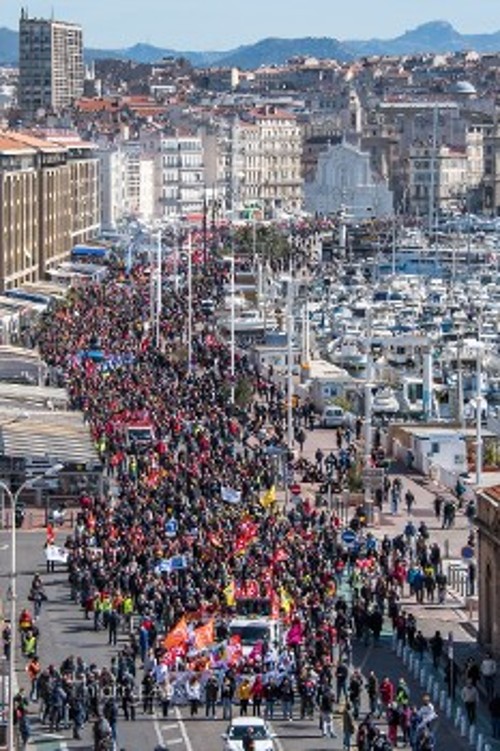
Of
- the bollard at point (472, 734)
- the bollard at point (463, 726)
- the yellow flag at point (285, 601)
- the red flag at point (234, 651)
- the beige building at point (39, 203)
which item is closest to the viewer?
the bollard at point (472, 734)

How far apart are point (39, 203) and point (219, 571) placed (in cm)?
6353

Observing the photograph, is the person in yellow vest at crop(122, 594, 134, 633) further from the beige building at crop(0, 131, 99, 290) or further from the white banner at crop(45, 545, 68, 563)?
the beige building at crop(0, 131, 99, 290)

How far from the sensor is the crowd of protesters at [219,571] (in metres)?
31.7

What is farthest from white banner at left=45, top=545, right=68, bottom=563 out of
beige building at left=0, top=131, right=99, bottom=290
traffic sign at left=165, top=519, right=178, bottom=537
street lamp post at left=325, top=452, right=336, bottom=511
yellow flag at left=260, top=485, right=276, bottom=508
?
beige building at left=0, top=131, right=99, bottom=290

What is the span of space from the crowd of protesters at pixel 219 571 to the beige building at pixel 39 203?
89.9 feet

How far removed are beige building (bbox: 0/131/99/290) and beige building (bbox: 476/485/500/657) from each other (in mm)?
53928

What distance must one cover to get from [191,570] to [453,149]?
484 feet

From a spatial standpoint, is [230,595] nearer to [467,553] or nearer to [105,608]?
[105,608]

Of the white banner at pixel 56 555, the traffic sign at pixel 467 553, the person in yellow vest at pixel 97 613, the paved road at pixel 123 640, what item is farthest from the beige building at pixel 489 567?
the white banner at pixel 56 555

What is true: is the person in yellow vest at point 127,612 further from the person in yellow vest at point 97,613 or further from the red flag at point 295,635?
the red flag at point 295,635

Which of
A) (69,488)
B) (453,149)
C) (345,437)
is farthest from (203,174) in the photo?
(69,488)

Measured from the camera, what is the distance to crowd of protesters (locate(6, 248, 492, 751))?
31656 mm

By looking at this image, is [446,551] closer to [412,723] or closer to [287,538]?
[287,538]

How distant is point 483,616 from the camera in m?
35.3
